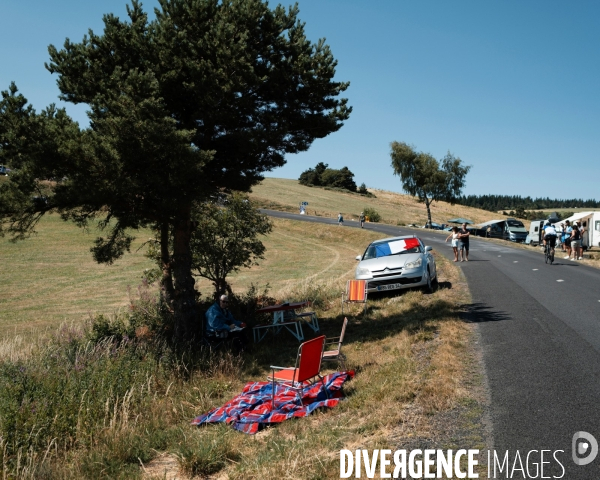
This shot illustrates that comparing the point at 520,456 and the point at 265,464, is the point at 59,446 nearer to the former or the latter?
the point at 265,464

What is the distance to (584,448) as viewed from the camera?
14.4 ft

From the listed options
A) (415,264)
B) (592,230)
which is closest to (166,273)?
(415,264)

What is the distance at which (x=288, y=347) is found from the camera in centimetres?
1155

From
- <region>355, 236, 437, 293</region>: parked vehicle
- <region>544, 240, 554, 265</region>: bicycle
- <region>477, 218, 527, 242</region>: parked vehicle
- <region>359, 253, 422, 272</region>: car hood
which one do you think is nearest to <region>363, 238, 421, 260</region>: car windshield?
<region>355, 236, 437, 293</region>: parked vehicle

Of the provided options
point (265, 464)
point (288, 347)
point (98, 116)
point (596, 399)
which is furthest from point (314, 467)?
point (98, 116)

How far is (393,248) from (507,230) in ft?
120

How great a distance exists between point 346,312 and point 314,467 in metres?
9.74

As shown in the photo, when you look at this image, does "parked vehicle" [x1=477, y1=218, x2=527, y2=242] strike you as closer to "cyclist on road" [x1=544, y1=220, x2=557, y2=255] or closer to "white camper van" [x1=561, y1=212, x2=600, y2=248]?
"white camper van" [x1=561, y1=212, x2=600, y2=248]

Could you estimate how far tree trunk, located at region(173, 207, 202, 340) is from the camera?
11891 mm

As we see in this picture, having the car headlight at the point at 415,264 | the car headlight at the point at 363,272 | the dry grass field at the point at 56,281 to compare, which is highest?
the car headlight at the point at 415,264

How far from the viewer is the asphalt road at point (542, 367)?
452 cm

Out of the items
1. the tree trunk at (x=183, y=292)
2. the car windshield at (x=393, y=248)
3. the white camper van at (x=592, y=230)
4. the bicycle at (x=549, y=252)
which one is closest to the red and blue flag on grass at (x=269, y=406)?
the tree trunk at (x=183, y=292)

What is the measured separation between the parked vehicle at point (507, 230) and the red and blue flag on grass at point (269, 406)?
43.3 metres

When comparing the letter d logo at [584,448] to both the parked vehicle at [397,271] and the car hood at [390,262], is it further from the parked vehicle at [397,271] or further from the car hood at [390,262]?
the car hood at [390,262]
